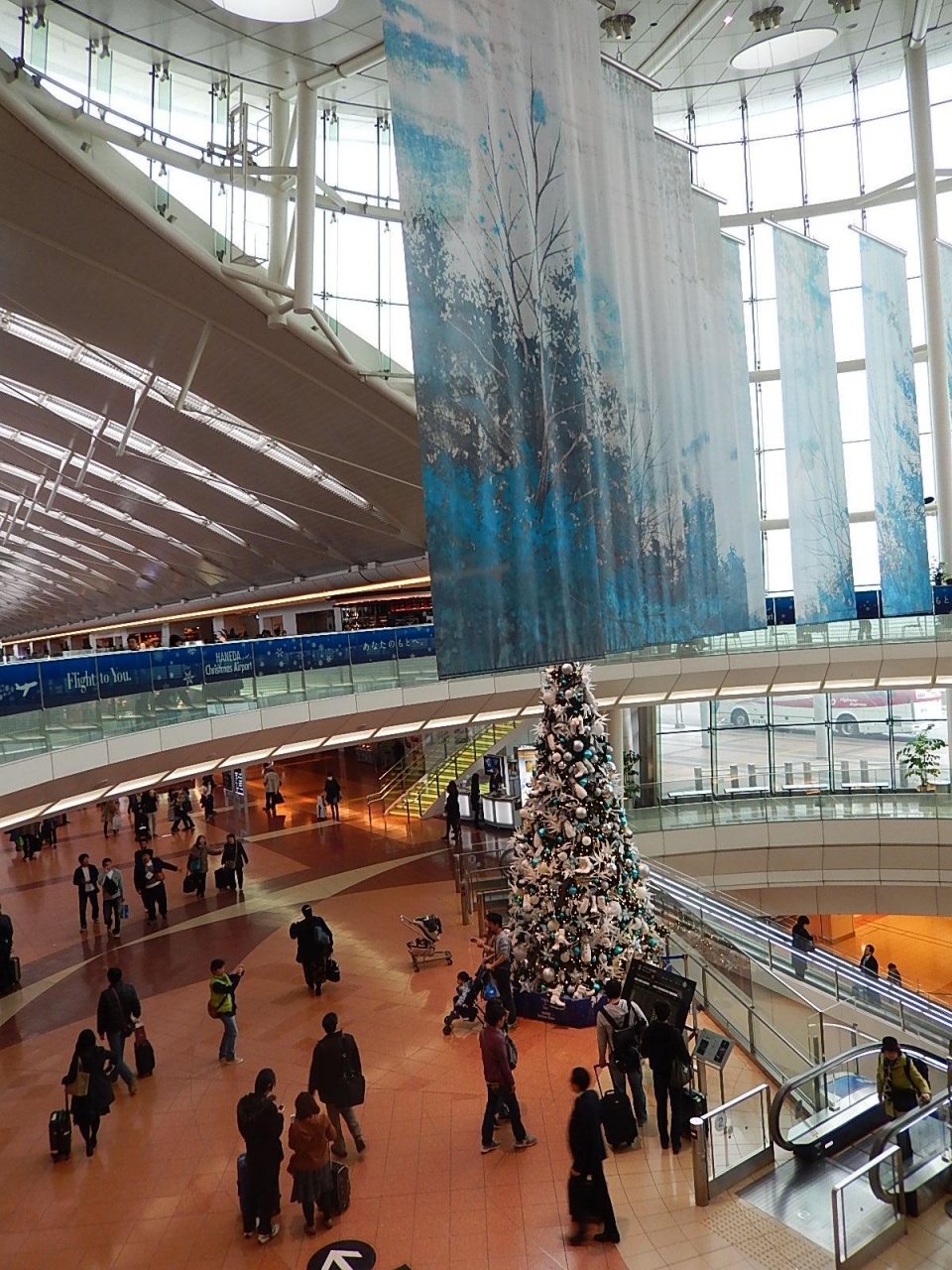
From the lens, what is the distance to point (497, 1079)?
8031 millimetres

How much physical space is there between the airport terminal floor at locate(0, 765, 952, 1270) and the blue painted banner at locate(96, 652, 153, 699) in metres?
3.99

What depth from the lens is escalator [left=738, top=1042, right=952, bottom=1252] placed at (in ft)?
20.9

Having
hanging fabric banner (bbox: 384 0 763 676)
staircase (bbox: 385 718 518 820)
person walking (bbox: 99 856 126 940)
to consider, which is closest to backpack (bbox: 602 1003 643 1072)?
hanging fabric banner (bbox: 384 0 763 676)

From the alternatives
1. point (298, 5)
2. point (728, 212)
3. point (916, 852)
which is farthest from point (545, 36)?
point (728, 212)

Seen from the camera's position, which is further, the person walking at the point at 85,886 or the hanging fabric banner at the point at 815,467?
the hanging fabric banner at the point at 815,467

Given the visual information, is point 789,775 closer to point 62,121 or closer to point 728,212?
point 728,212

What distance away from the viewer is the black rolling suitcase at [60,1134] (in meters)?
8.70

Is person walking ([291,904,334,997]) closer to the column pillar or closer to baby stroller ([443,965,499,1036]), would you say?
baby stroller ([443,965,499,1036])

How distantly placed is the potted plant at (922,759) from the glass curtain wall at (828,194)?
5.77 metres

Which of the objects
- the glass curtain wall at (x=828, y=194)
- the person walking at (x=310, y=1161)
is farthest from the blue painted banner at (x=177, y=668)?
the glass curtain wall at (x=828, y=194)

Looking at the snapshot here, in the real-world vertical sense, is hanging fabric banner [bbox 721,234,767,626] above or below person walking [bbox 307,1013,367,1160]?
above

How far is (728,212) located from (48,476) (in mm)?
25729

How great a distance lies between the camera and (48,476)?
123ft

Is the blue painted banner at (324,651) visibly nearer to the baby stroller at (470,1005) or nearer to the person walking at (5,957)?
the person walking at (5,957)
